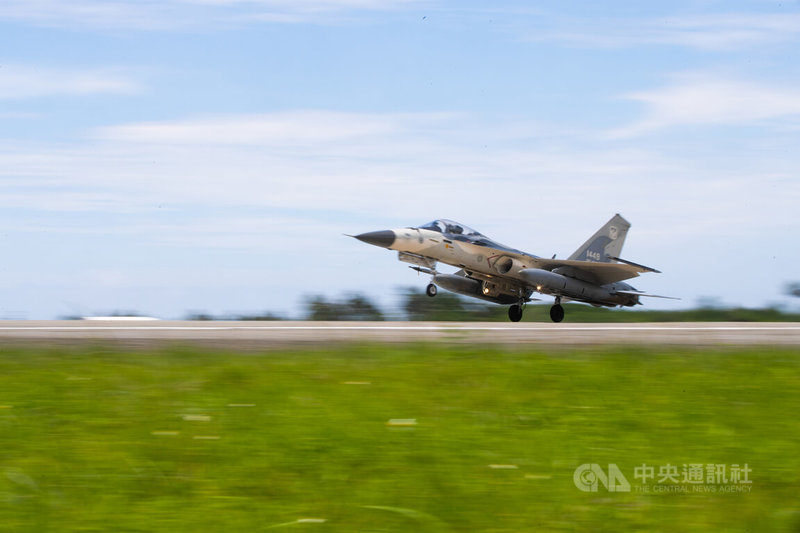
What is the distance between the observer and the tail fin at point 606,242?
29.3 m

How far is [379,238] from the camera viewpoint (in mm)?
24328

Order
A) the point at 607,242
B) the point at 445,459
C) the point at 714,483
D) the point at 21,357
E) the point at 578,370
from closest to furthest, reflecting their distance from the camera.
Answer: the point at 714,483 < the point at 445,459 < the point at 578,370 < the point at 21,357 < the point at 607,242

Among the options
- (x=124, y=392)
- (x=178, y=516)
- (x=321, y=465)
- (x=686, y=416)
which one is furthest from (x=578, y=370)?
(x=178, y=516)

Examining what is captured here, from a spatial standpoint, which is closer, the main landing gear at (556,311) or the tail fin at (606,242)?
the main landing gear at (556,311)

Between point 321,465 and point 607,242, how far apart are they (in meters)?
25.8

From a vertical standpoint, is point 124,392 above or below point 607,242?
below

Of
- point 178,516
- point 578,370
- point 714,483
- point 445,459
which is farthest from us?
point 578,370

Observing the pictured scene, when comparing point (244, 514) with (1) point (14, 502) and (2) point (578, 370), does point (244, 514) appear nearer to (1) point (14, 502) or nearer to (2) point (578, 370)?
(1) point (14, 502)

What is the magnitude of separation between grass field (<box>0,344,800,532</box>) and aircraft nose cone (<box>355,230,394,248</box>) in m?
→ 16.1

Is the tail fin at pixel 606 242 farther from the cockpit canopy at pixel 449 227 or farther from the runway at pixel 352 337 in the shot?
the runway at pixel 352 337

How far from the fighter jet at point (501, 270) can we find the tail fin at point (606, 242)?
2.07 metres

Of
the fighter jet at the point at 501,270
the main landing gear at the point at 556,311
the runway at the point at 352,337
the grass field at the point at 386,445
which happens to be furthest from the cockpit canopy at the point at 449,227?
the grass field at the point at 386,445

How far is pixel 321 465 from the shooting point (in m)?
4.96

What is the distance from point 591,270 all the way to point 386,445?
73.3 feet
